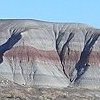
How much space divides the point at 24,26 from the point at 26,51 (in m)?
13.4

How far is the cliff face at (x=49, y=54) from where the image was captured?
130m

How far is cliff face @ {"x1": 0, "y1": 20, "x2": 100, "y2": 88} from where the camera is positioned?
425 feet

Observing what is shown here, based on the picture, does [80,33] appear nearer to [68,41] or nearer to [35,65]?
[68,41]

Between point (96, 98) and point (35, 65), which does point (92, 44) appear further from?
point (96, 98)

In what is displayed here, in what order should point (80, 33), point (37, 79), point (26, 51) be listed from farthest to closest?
point (80, 33), point (26, 51), point (37, 79)

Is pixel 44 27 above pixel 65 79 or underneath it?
above

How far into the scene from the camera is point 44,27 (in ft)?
492

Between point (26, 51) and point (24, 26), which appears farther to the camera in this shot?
point (24, 26)

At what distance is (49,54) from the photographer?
13888 centimetres

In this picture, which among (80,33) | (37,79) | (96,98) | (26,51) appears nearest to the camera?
(96,98)

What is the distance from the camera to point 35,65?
433ft

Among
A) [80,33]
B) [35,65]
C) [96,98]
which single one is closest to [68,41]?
[80,33]

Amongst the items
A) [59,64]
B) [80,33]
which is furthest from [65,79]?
[80,33]

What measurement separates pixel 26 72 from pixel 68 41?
666 inches
